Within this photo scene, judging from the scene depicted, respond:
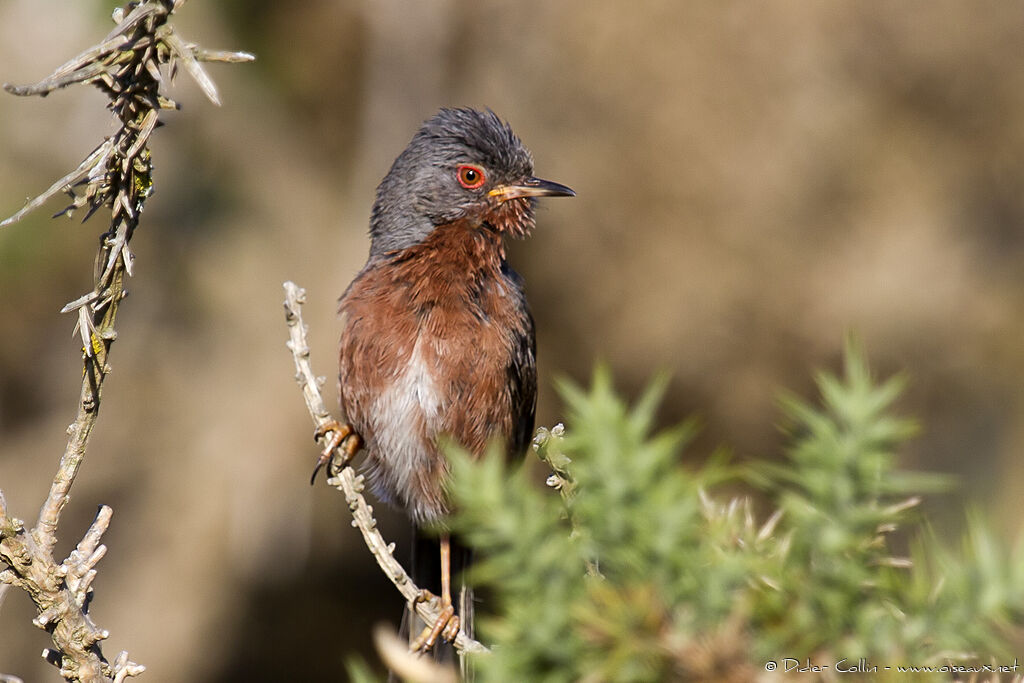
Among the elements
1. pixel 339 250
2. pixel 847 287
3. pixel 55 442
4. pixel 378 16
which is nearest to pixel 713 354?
pixel 847 287

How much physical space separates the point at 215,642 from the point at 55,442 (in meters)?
2.05

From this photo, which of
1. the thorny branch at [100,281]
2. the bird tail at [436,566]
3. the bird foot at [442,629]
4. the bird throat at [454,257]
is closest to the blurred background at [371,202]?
the bird tail at [436,566]

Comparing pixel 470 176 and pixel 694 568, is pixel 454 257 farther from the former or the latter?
pixel 694 568

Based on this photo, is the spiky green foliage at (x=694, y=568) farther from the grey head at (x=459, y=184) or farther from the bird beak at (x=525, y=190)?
the bird beak at (x=525, y=190)

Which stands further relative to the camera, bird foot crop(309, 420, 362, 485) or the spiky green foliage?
bird foot crop(309, 420, 362, 485)

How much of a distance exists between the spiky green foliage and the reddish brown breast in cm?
326

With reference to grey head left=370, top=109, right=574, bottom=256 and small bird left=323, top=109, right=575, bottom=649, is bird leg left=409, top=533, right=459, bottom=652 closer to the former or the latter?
small bird left=323, top=109, right=575, bottom=649

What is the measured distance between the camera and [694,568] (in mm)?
806

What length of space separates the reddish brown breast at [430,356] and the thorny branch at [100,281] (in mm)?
2298

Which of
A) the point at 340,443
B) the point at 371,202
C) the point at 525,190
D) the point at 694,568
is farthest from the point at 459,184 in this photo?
the point at 694,568

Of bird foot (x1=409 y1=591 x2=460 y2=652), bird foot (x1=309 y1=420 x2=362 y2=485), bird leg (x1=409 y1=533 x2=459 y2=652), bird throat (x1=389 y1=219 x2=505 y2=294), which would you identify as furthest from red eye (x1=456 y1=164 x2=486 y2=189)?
bird foot (x1=409 y1=591 x2=460 y2=652)

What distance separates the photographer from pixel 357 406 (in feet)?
13.9

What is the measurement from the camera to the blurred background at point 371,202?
733 cm

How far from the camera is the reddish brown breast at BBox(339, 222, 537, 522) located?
161 inches
